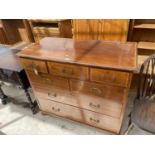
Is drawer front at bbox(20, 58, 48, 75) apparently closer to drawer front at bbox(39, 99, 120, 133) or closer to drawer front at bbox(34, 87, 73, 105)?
drawer front at bbox(34, 87, 73, 105)

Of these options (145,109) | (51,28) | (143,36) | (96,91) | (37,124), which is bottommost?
(37,124)

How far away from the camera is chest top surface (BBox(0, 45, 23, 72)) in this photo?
4.76ft

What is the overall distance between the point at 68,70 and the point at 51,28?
4.48ft

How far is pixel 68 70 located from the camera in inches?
44.9

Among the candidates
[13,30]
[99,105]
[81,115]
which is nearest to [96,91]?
[99,105]

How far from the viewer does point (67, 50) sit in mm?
1237

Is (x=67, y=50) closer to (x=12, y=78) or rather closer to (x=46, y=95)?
(x=46, y=95)

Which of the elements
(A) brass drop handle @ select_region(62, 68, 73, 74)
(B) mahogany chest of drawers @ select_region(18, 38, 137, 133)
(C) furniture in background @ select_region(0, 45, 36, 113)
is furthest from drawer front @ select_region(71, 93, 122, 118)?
(C) furniture in background @ select_region(0, 45, 36, 113)

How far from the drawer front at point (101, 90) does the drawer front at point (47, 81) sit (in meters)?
0.09

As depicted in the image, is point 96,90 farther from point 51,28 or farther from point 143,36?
point 51,28

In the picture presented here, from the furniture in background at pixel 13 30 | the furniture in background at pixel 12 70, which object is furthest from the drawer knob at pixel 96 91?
the furniture in background at pixel 13 30

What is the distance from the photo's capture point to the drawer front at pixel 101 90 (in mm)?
1078
